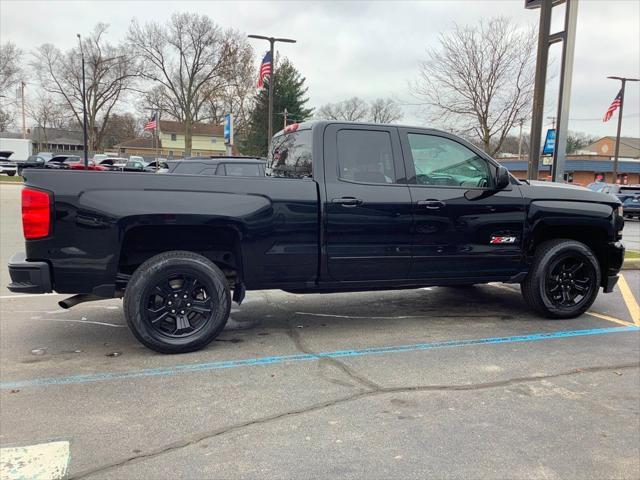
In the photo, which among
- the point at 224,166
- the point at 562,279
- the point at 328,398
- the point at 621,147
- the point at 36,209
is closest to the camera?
the point at 328,398

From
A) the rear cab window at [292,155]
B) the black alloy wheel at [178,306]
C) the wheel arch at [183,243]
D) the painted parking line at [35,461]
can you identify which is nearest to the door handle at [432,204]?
the rear cab window at [292,155]

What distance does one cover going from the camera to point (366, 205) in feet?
15.7

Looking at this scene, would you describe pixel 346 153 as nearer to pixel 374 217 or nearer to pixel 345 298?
pixel 374 217

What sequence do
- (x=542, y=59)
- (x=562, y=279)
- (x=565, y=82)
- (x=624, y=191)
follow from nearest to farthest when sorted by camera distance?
(x=562, y=279) → (x=565, y=82) → (x=542, y=59) → (x=624, y=191)

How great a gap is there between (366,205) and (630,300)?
4410mm

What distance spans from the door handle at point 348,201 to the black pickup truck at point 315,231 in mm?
20

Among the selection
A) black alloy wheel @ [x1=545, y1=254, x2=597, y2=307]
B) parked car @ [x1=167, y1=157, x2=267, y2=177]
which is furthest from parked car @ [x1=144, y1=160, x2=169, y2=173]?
black alloy wheel @ [x1=545, y1=254, x2=597, y2=307]

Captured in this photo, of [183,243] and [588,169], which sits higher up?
[588,169]

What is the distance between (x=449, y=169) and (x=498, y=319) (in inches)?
72.3

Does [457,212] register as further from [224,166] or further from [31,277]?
[224,166]

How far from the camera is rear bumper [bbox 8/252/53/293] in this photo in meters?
4.07

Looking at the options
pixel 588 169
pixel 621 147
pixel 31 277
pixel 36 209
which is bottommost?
pixel 31 277

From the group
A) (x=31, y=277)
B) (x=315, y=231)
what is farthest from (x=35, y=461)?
(x=315, y=231)

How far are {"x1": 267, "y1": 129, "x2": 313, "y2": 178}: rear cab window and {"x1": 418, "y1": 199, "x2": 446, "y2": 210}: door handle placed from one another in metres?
1.10
